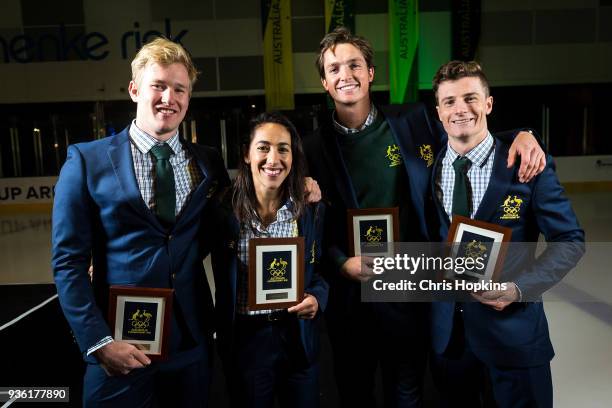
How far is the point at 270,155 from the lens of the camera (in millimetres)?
1982

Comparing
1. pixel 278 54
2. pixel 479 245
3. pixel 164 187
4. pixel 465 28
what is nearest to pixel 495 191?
pixel 479 245

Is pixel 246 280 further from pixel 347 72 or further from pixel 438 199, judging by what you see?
pixel 347 72

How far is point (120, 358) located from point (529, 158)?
5.56ft

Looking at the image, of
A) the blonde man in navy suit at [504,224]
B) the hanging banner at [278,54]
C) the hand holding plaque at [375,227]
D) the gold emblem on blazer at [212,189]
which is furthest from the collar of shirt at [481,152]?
the hanging banner at [278,54]

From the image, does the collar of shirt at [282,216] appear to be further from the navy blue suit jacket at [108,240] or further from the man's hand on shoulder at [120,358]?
the man's hand on shoulder at [120,358]

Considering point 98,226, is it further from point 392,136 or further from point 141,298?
point 392,136

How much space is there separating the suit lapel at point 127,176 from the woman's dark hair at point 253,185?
1.10ft


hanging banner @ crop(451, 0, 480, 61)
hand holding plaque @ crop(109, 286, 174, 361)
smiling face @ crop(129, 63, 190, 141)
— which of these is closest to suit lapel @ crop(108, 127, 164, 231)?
smiling face @ crop(129, 63, 190, 141)

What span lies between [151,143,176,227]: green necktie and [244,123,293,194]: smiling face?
13.0 inches

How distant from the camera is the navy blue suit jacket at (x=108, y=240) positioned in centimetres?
177

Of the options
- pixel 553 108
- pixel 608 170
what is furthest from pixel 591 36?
pixel 608 170

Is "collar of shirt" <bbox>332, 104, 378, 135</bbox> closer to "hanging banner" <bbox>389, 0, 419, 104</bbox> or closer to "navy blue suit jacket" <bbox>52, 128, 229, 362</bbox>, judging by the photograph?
"navy blue suit jacket" <bbox>52, 128, 229, 362</bbox>

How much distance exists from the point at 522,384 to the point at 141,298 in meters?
1.54

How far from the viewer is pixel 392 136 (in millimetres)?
2355
